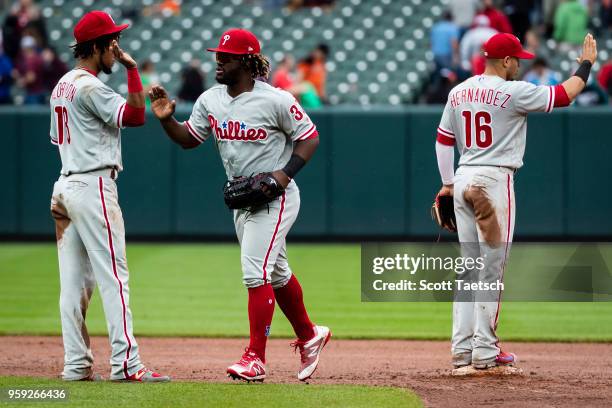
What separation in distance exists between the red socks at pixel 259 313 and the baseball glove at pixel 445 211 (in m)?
1.48

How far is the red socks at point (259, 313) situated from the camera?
622cm

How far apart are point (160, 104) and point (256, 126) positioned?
542mm

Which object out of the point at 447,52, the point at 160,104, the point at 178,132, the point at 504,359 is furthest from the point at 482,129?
the point at 447,52

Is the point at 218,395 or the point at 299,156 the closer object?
the point at 218,395

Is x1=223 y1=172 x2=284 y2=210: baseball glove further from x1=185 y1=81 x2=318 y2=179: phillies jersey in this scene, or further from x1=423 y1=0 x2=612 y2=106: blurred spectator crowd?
x1=423 y1=0 x2=612 y2=106: blurred spectator crowd

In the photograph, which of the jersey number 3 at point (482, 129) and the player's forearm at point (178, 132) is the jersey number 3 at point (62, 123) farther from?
the jersey number 3 at point (482, 129)

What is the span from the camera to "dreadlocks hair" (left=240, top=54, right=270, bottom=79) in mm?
6293

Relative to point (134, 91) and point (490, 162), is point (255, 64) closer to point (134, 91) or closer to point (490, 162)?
point (134, 91)

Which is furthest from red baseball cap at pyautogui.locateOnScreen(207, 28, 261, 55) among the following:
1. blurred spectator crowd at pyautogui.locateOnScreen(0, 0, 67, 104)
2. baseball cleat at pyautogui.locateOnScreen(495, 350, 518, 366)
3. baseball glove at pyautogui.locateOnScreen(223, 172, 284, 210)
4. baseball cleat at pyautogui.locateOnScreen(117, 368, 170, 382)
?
blurred spectator crowd at pyautogui.locateOnScreen(0, 0, 67, 104)

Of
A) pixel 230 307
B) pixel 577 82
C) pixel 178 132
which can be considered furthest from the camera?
pixel 230 307

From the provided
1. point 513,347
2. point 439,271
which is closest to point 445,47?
point 439,271

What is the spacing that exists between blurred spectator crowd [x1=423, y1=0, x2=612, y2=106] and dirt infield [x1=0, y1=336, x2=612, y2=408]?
6.53m

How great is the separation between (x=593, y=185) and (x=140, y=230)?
608 cm

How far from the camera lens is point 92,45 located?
6223mm
